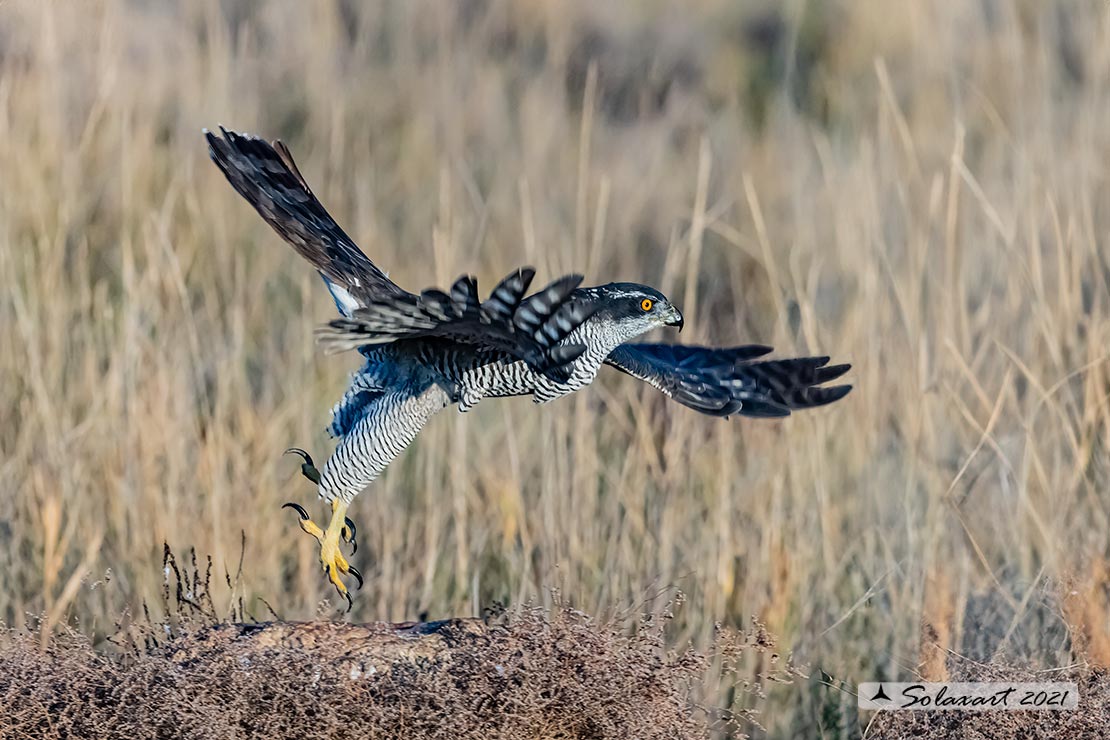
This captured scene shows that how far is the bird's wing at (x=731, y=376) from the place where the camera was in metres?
4.63

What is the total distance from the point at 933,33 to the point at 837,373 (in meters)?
4.69

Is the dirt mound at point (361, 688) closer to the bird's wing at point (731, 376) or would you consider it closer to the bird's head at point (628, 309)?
the bird's head at point (628, 309)

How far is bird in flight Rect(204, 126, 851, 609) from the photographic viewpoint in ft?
12.2

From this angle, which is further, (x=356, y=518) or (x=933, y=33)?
(x=933, y=33)

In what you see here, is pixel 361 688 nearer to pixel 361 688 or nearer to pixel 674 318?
pixel 361 688

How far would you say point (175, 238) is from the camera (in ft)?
22.1

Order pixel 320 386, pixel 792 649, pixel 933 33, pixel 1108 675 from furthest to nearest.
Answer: pixel 933 33 < pixel 320 386 < pixel 792 649 < pixel 1108 675

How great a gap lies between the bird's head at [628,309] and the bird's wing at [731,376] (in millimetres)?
472

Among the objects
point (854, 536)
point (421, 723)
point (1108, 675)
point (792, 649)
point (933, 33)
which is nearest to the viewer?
point (421, 723)

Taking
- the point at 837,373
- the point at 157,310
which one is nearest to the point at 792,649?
the point at 837,373

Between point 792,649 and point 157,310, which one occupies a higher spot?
point 157,310

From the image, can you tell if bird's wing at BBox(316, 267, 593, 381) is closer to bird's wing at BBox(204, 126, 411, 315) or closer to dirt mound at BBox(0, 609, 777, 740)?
bird's wing at BBox(204, 126, 411, 315)

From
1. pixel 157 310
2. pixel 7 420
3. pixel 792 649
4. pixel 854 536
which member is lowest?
pixel 792 649

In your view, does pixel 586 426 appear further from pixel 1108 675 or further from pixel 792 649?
pixel 1108 675
